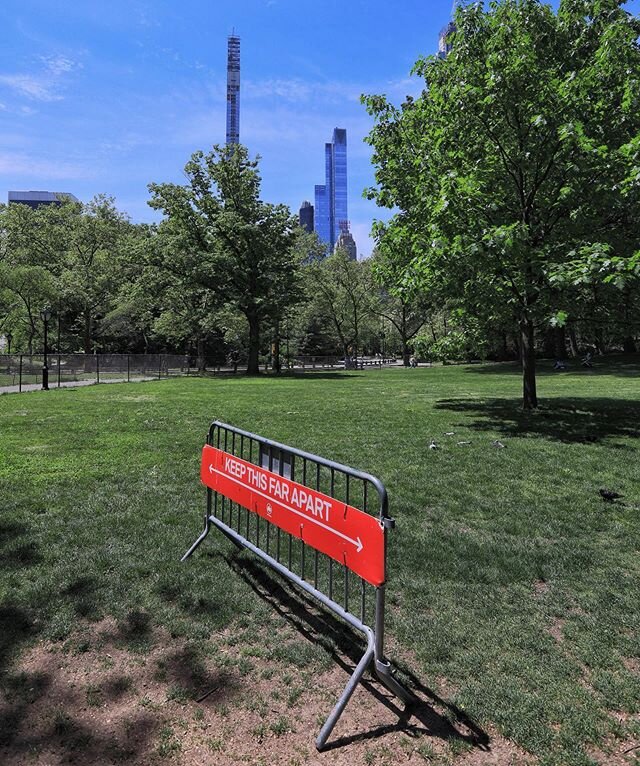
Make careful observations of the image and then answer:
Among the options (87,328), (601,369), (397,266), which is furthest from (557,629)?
(87,328)

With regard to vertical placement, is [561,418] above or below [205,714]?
above

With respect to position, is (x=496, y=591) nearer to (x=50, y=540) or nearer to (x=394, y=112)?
(x=50, y=540)

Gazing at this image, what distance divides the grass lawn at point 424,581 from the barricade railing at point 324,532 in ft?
0.94

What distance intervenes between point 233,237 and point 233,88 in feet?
386

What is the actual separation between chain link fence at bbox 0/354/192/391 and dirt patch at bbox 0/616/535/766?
22.0 m

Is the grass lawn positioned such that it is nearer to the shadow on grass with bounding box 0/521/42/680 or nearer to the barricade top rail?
the shadow on grass with bounding box 0/521/42/680

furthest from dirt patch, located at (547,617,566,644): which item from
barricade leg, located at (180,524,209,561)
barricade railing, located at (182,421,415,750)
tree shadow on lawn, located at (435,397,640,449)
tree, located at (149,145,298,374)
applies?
tree, located at (149,145,298,374)

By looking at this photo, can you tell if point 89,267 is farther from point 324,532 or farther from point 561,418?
point 324,532

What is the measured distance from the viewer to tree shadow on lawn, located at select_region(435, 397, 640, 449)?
10062 millimetres

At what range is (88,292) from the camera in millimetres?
47969

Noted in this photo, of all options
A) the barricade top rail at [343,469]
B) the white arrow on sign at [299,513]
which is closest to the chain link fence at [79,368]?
the white arrow on sign at [299,513]

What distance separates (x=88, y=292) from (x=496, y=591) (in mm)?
51029

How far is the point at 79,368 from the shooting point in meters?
31.6

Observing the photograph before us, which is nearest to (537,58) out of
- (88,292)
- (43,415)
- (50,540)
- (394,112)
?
(394,112)
